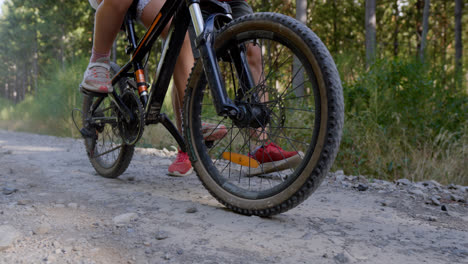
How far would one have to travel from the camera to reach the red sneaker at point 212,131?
1.97m

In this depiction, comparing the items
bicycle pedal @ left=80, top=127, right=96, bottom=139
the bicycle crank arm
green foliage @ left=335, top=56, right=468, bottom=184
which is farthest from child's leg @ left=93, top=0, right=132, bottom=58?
green foliage @ left=335, top=56, right=468, bottom=184

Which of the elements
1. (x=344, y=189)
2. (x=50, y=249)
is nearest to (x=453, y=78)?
(x=344, y=189)

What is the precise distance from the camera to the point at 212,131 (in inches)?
79.2

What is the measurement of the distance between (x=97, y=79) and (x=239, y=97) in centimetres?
107

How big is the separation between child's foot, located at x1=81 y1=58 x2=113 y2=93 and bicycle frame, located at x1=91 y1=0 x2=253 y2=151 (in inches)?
3.6

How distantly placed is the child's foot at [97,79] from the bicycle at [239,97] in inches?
4.8

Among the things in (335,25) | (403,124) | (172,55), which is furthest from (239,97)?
(335,25)

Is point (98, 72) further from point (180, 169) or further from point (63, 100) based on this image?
point (63, 100)

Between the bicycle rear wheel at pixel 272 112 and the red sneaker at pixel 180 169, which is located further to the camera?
the red sneaker at pixel 180 169

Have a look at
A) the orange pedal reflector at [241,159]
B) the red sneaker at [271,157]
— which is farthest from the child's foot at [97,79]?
the red sneaker at [271,157]

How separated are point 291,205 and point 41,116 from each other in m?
11.8

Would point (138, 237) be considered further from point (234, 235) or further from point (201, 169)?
point (201, 169)

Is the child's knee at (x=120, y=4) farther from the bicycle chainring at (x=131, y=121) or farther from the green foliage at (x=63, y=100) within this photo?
the green foliage at (x=63, y=100)

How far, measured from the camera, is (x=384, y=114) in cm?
377
